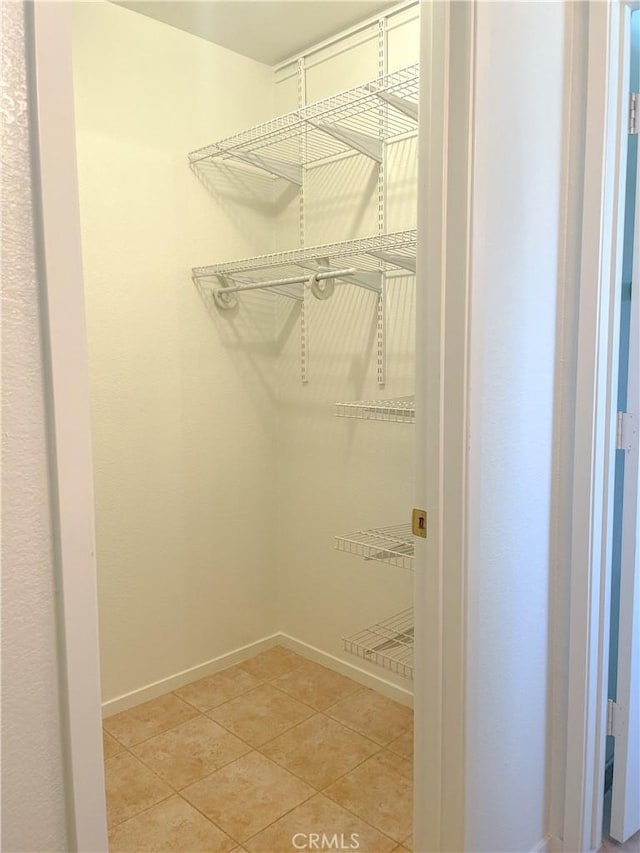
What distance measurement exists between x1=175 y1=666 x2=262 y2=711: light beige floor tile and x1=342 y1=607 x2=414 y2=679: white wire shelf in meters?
0.46

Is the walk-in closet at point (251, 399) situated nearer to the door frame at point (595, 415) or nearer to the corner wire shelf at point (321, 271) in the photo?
the corner wire shelf at point (321, 271)

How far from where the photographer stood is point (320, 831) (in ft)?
6.23

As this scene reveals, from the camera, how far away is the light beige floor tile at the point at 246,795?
194 centimetres

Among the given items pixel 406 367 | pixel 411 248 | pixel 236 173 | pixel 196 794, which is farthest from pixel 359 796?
pixel 236 173

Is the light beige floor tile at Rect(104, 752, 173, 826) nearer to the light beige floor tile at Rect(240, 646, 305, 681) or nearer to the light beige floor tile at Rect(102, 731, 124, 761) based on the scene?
the light beige floor tile at Rect(102, 731, 124, 761)

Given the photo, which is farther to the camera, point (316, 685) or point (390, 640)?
point (316, 685)

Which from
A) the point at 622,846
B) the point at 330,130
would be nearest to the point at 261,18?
the point at 330,130

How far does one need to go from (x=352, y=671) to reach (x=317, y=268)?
1.71 meters

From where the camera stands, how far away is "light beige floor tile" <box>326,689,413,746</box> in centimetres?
238

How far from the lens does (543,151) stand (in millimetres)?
1497

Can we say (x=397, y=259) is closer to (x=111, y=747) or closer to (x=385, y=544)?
(x=385, y=544)

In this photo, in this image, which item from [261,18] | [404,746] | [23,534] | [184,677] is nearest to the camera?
[23,534]

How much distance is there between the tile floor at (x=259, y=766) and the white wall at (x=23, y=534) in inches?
54.1

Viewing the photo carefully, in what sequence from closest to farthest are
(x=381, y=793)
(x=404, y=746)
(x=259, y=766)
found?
(x=381, y=793)
(x=259, y=766)
(x=404, y=746)
